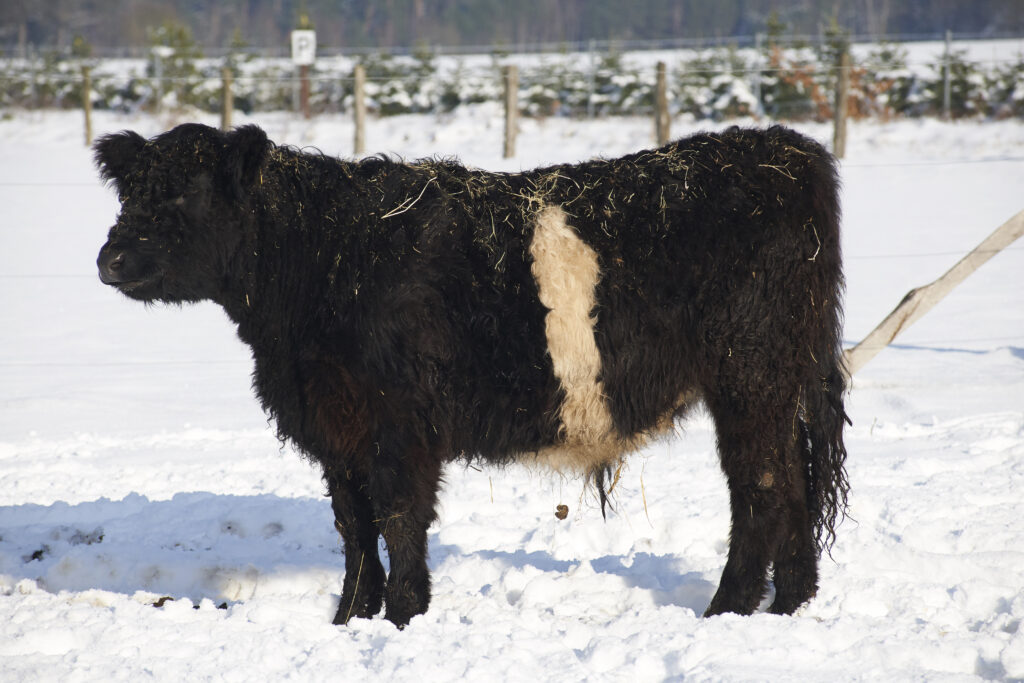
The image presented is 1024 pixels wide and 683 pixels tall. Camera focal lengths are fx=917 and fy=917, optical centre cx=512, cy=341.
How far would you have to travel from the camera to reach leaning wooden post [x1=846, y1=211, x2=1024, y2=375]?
20.3ft

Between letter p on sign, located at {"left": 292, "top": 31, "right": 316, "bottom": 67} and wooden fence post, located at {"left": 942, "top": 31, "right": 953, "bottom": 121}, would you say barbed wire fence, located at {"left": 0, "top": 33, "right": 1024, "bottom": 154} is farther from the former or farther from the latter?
letter p on sign, located at {"left": 292, "top": 31, "right": 316, "bottom": 67}

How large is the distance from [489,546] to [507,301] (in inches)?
67.8

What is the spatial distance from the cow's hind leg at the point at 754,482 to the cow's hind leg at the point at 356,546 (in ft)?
4.74

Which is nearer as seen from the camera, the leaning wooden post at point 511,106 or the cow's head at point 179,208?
the cow's head at point 179,208

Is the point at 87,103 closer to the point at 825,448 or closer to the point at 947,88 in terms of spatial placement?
the point at 947,88

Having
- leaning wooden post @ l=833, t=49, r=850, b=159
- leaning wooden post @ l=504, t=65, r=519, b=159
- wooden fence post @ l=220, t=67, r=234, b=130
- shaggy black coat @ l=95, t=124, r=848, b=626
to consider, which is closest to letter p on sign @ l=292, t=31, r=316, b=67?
wooden fence post @ l=220, t=67, r=234, b=130

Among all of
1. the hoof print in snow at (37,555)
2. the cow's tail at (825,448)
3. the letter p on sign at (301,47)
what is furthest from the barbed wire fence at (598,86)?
the cow's tail at (825,448)

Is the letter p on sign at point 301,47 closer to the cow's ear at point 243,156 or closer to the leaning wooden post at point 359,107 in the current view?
the leaning wooden post at point 359,107

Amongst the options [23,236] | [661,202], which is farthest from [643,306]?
[23,236]

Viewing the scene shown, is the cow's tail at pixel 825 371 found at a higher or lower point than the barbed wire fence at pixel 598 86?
lower

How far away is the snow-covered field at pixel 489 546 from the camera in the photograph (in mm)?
3141

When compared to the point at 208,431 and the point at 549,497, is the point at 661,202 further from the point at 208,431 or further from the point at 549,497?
the point at 208,431

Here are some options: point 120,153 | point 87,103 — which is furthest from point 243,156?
point 87,103

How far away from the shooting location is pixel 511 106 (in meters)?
17.7
